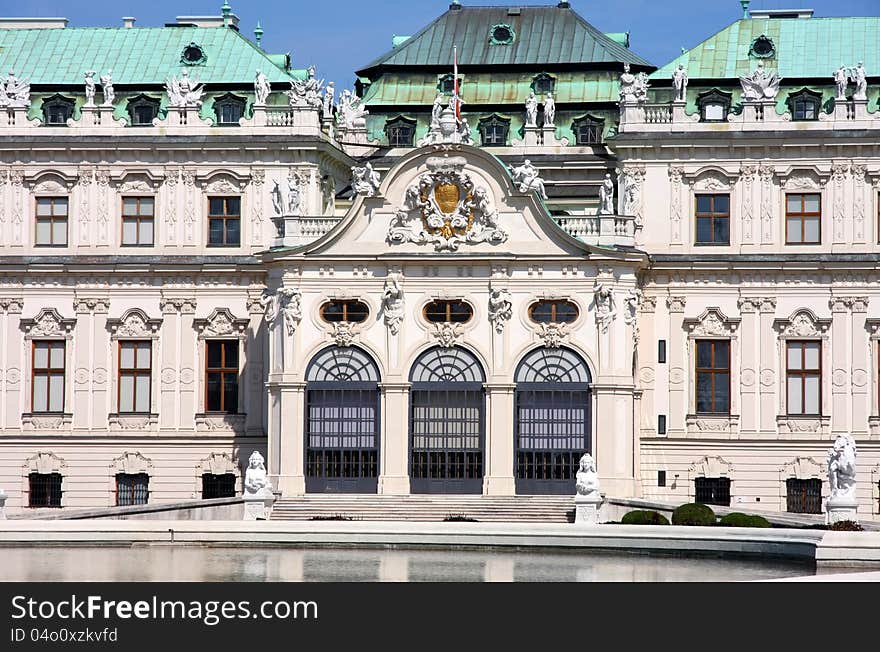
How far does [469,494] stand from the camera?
76.2m

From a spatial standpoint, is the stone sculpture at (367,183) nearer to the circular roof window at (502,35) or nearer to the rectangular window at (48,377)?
the rectangular window at (48,377)

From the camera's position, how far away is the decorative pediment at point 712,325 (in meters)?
80.5

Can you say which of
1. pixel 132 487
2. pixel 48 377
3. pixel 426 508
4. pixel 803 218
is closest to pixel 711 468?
pixel 803 218

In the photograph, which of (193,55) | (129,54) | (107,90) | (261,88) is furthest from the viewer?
(129,54)

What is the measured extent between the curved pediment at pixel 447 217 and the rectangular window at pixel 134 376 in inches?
319

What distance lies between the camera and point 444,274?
3036 inches

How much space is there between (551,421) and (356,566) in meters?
23.4

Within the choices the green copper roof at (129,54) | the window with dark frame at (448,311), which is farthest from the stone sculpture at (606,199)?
the green copper roof at (129,54)

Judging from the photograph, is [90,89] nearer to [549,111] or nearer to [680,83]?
[549,111]
